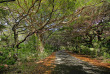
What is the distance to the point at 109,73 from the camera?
4.39 metres

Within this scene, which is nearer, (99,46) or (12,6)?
(12,6)

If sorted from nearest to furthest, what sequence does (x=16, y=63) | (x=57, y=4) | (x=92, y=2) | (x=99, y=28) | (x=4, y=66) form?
(x=4, y=66), (x=57, y=4), (x=16, y=63), (x=92, y=2), (x=99, y=28)

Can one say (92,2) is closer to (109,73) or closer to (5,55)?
(109,73)

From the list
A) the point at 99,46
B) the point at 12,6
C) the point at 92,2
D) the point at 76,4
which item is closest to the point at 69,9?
the point at 76,4

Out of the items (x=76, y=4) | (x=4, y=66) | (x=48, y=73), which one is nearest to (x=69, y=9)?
(x=76, y=4)

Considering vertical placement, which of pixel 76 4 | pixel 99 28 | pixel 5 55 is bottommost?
pixel 5 55

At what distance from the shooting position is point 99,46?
11.0 meters

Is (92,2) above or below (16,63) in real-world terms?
above

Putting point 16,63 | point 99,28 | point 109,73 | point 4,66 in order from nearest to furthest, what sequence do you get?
point 109,73, point 4,66, point 16,63, point 99,28

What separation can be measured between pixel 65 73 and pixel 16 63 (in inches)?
158

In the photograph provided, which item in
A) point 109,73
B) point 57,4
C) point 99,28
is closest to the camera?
point 109,73

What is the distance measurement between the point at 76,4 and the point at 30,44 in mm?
6618

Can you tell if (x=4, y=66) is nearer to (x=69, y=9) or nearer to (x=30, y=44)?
(x=30, y=44)

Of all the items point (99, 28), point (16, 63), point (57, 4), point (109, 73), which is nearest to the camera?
point (109, 73)
